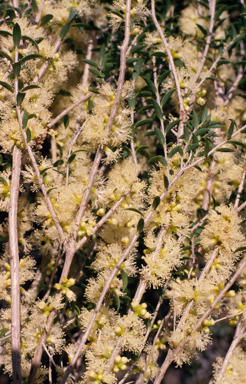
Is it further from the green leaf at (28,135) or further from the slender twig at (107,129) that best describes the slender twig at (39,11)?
the green leaf at (28,135)

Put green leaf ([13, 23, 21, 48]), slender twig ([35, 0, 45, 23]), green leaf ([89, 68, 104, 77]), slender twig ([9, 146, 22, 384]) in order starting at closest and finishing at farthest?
slender twig ([9, 146, 22, 384]), green leaf ([13, 23, 21, 48]), green leaf ([89, 68, 104, 77]), slender twig ([35, 0, 45, 23])

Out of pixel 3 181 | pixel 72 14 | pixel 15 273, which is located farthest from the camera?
pixel 72 14

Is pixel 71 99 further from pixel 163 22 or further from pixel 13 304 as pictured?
pixel 13 304

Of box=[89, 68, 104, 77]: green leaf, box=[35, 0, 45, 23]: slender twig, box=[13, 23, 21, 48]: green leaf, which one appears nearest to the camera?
box=[13, 23, 21, 48]: green leaf

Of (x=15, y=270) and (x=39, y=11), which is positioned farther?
(x=39, y=11)

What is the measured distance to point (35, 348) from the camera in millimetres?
1096

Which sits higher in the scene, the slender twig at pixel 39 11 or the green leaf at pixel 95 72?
the slender twig at pixel 39 11

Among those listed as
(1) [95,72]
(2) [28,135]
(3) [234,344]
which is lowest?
(3) [234,344]

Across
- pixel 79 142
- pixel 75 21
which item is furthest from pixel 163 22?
pixel 79 142

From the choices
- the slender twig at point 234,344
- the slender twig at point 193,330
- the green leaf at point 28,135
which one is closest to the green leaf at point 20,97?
the green leaf at point 28,135

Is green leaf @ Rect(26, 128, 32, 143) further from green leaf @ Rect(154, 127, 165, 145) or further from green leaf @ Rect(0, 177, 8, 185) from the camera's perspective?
green leaf @ Rect(154, 127, 165, 145)

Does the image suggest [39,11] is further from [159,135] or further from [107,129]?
[159,135]

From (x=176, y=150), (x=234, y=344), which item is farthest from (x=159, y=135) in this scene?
(x=234, y=344)

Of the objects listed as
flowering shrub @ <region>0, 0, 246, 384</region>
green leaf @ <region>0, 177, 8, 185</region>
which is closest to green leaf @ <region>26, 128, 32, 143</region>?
flowering shrub @ <region>0, 0, 246, 384</region>
